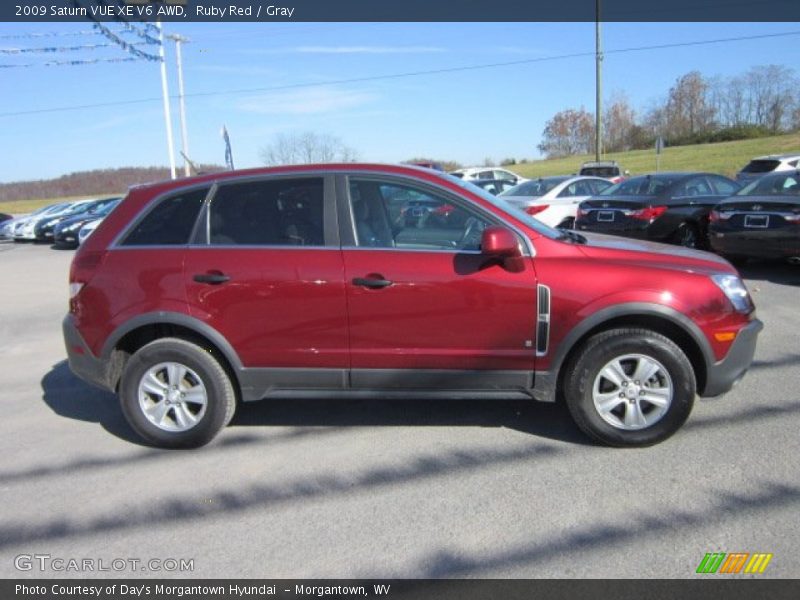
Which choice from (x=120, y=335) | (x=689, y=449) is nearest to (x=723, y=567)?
(x=689, y=449)

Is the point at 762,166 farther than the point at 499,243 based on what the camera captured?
Yes

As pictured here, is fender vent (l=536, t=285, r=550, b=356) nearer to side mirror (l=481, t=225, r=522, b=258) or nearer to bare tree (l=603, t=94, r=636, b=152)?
side mirror (l=481, t=225, r=522, b=258)

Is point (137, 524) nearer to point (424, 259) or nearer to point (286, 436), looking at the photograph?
point (286, 436)

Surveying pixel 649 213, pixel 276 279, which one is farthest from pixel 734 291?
pixel 649 213

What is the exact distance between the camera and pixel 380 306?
3869 mm

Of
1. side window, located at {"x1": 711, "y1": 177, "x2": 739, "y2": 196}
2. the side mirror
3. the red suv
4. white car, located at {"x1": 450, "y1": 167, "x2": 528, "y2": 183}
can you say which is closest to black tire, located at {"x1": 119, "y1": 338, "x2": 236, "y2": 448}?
the red suv

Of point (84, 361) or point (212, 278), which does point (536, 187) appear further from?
point (84, 361)

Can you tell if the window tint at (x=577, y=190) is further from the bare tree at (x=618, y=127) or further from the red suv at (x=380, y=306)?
the bare tree at (x=618, y=127)

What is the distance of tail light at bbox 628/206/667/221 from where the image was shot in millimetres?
10289

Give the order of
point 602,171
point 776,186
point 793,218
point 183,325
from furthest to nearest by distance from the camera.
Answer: point 602,171 → point 776,186 → point 793,218 → point 183,325

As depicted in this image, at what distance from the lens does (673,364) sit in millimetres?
3754

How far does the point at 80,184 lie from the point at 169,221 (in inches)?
3784

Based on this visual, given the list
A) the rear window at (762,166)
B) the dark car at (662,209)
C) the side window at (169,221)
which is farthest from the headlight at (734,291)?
the rear window at (762,166)

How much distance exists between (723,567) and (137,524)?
2.83 meters
